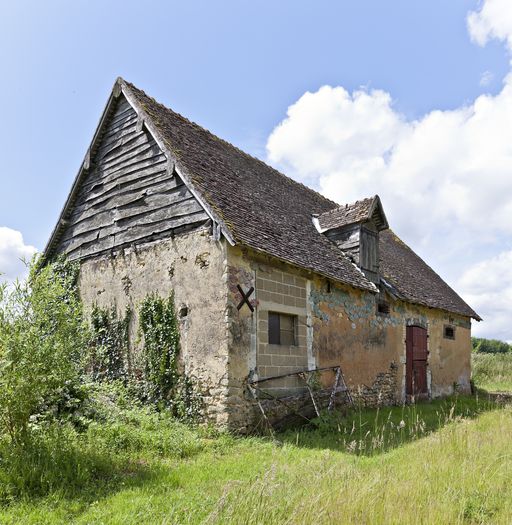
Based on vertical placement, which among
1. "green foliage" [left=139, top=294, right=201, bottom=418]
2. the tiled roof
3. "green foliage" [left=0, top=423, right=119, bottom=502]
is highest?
the tiled roof

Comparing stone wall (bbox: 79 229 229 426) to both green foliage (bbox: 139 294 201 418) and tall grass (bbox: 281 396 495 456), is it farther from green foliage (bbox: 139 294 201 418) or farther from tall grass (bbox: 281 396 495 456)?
tall grass (bbox: 281 396 495 456)

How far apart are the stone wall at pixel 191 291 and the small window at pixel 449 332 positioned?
10848 millimetres

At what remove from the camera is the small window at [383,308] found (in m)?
13.5

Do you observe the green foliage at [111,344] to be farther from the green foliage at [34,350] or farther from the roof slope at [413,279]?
the roof slope at [413,279]

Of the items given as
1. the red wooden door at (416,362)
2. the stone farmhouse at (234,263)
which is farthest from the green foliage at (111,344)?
the red wooden door at (416,362)

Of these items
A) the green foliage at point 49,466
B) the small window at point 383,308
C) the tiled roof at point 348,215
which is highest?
the tiled roof at point 348,215

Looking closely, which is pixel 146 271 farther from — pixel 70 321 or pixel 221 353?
pixel 70 321

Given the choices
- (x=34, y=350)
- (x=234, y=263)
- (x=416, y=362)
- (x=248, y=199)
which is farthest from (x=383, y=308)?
(x=34, y=350)

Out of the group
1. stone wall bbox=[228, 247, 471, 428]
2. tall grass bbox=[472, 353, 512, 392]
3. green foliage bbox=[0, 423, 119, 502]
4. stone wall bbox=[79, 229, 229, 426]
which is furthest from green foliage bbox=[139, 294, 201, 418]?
tall grass bbox=[472, 353, 512, 392]

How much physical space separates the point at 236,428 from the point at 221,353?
4.38 feet

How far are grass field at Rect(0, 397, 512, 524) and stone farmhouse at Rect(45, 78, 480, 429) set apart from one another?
152 cm

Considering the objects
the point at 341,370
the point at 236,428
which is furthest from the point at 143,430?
the point at 341,370

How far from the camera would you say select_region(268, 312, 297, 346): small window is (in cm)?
1009

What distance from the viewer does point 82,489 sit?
5527 millimetres
